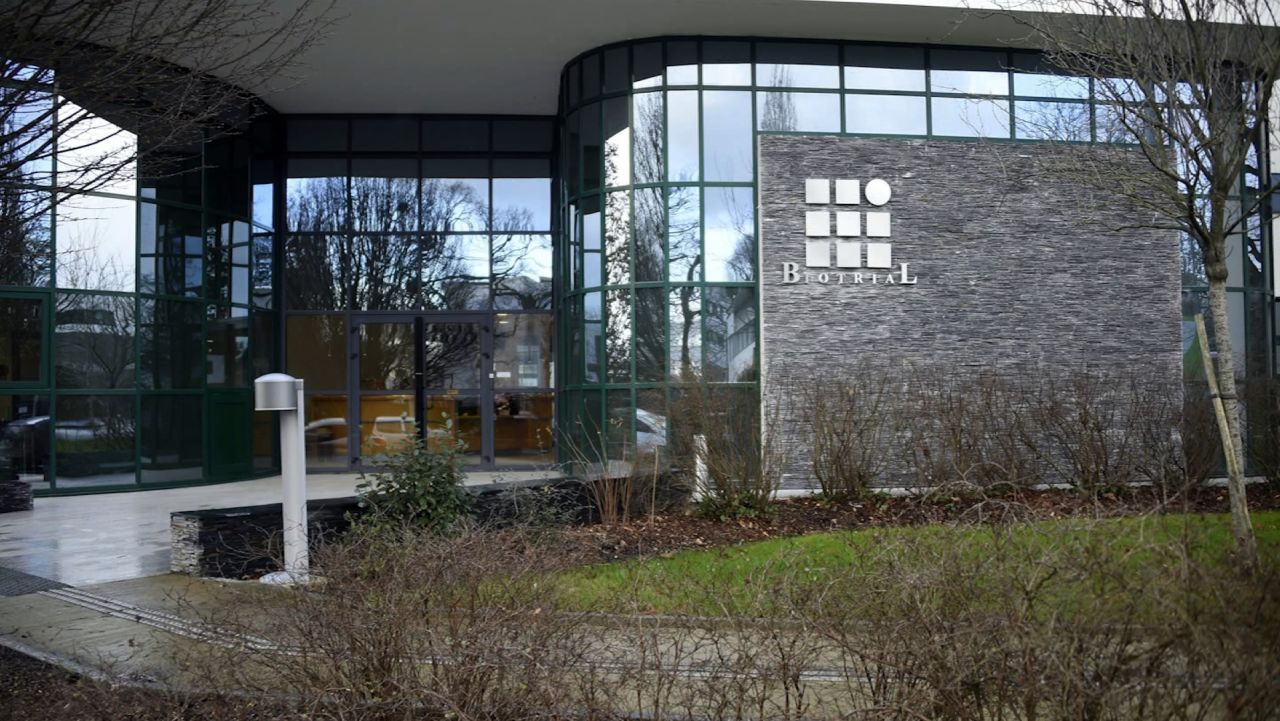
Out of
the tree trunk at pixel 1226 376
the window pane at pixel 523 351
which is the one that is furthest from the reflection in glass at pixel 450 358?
the tree trunk at pixel 1226 376

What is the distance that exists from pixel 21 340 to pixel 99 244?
1704 mm

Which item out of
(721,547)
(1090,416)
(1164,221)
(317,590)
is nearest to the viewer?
(317,590)

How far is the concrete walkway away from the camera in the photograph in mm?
8594

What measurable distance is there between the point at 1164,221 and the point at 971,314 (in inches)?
121

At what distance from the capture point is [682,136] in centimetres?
1401

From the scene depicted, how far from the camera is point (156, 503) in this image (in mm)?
13312

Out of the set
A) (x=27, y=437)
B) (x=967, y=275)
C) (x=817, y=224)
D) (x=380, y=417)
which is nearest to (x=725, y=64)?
(x=817, y=224)

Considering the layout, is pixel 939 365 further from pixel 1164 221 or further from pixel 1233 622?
pixel 1233 622

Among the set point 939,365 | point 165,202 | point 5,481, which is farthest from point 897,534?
point 165,202

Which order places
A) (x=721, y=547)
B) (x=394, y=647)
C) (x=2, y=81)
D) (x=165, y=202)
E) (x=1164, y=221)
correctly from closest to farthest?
(x=394, y=647) → (x=2, y=81) → (x=721, y=547) → (x=1164, y=221) → (x=165, y=202)

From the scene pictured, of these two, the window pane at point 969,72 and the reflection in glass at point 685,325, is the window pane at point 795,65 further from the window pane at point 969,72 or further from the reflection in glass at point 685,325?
the reflection in glass at point 685,325

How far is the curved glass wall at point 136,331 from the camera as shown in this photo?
1369cm

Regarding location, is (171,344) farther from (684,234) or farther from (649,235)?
(684,234)

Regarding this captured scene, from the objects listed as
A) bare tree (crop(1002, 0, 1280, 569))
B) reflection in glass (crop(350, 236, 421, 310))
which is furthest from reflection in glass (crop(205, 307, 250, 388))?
bare tree (crop(1002, 0, 1280, 569))
